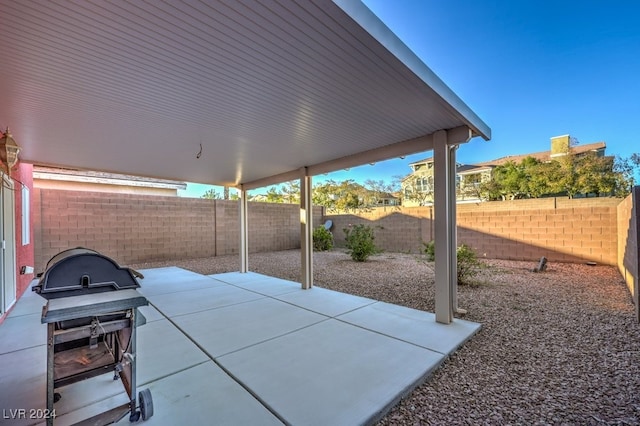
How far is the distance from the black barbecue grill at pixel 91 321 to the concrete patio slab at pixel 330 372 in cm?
88

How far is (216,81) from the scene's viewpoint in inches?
94.4

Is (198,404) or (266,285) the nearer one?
(198,404)

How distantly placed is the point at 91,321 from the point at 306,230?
4316 mm

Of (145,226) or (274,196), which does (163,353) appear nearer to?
(145,226)

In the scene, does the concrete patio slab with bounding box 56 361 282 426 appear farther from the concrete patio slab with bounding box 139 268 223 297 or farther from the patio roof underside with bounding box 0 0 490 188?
the concrete patio slab with bounding box 139 268 223 297

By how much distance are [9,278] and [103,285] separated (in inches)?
161

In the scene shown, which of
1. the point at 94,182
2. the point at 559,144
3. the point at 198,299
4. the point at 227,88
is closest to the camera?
the point at 227,88

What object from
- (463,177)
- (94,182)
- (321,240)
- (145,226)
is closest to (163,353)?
(145,226)

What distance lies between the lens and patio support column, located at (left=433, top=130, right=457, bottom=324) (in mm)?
3568

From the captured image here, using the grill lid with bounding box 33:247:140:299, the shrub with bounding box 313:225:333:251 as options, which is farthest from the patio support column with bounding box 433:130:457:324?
the shrub with bounding box 313:225:333:251

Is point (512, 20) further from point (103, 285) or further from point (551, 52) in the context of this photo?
point (103, 285)

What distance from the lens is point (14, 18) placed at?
162 centimetres

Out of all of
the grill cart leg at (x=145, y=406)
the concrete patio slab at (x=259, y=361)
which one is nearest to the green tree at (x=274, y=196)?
the concrete patio slab at (x=259, y=361)

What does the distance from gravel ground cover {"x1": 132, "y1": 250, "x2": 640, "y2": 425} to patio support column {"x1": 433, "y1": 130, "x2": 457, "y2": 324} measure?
0.54m
